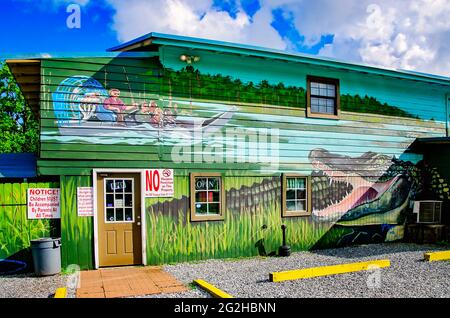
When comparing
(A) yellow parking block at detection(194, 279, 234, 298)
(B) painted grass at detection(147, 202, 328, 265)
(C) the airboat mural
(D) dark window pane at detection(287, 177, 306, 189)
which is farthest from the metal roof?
(A) yellow parking block at detection(194, 279, 234, 298)

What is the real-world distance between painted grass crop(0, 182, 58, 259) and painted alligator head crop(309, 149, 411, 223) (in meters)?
7.63

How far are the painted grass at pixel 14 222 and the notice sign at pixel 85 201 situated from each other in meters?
0.94

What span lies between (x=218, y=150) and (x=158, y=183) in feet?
6.06

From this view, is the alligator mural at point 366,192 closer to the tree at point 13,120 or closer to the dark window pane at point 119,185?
the dark window pane at point 119,185

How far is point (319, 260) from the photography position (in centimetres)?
1017

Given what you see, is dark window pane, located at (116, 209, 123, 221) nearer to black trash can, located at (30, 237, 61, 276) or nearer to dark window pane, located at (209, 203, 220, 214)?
black trash can, located at (30, 237, 61, 276)

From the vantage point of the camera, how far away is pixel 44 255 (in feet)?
27.1

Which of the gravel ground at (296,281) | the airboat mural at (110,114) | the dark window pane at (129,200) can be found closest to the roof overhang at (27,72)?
the airboat mural at (110,114)

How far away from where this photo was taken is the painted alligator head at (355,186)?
11.9 meters

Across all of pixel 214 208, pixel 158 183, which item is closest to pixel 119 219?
pixel 158 183

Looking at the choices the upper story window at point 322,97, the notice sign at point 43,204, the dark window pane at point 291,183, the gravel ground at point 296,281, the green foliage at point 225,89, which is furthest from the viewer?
the upper story window at point 322,97

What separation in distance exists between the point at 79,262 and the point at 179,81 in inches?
194

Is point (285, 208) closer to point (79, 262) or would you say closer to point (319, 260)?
point (319, 260)

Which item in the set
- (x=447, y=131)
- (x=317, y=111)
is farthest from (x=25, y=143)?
(x=447, y=131)
